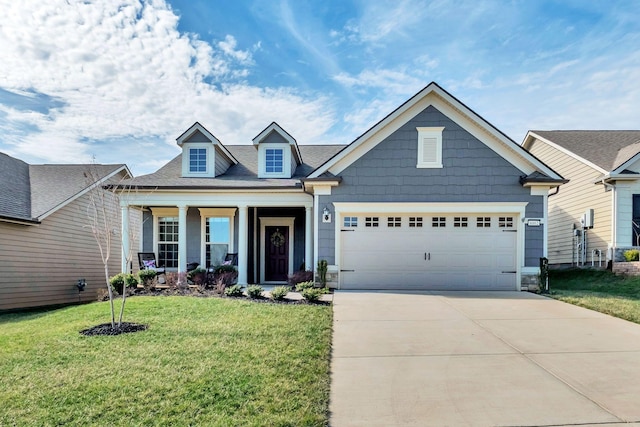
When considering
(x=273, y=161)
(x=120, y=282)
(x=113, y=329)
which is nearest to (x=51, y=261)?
(x=120, y=282)

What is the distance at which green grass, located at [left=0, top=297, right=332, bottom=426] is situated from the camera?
3.45m

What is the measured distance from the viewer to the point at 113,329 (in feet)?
21.3

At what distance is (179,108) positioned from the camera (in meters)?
14.6

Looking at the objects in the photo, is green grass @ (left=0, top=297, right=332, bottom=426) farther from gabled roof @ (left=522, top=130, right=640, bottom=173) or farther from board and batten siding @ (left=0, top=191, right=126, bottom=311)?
gabled roof @ (left=522, top=130, right=640, bottom=173)

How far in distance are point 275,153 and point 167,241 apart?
5.38 metres

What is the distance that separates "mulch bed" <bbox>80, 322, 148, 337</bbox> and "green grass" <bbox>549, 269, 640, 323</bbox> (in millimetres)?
9028

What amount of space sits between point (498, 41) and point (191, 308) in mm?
11613

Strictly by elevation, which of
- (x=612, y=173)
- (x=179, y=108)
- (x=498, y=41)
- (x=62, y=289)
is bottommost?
(x=62, y=289)

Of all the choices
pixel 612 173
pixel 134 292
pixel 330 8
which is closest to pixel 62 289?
pixel 134 292

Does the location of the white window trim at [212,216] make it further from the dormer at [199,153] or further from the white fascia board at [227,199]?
the white fascia board at [227,199]

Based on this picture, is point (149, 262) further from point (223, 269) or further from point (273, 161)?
point (273, 161)

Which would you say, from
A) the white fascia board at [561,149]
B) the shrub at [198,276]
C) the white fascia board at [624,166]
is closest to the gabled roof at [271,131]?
the shrub at [198,276]

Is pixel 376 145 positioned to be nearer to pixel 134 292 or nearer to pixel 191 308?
pixel 191 308

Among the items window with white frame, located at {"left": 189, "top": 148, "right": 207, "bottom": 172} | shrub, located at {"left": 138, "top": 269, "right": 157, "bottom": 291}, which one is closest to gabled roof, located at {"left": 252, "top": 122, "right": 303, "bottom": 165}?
window with white frame, located at {"left": 189, "top": 148, "right": 207, "bottom": 172}
